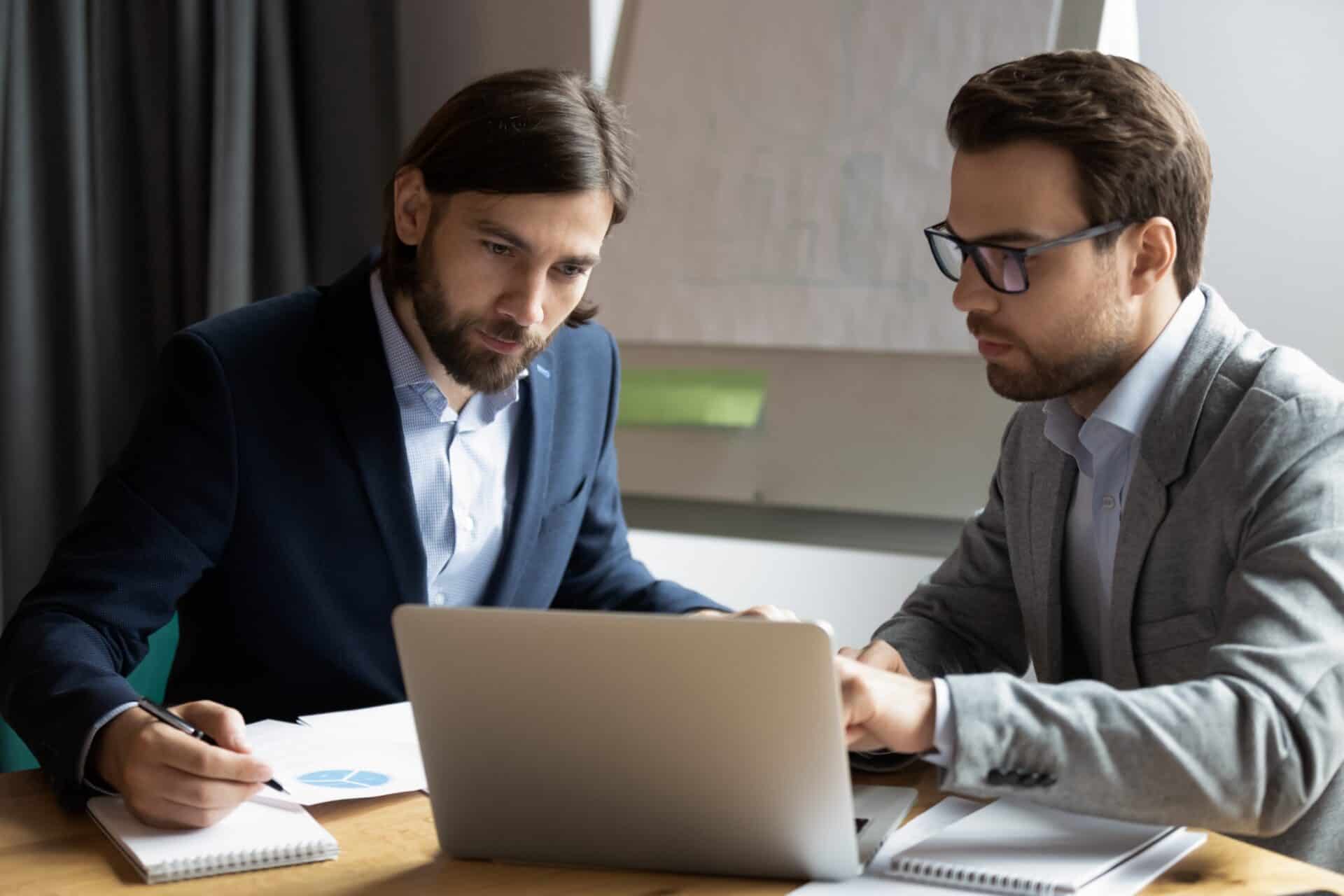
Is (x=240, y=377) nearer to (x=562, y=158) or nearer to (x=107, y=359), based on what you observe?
(x=562, y=158)

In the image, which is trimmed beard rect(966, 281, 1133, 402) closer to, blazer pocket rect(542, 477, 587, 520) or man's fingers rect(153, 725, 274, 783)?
blazer pocket rect(542, 477, 587, 520)

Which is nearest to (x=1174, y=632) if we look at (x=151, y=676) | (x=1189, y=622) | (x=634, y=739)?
(x=1189, y=622)

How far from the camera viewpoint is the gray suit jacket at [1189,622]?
1.13 m

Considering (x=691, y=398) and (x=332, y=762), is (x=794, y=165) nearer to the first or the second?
(x=691, y=398)

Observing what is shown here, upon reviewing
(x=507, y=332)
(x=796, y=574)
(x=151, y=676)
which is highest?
(x=507, y=332)

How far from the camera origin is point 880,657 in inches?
57.7

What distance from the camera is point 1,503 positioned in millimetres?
2752

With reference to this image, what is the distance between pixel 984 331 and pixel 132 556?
3.09 feet

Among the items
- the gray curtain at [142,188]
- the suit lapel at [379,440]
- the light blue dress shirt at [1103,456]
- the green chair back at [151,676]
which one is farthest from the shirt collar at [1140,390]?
the gray curtain at [142,188]

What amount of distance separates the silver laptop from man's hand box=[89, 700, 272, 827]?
0.18m

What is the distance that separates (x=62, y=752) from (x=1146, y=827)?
3.03 feet

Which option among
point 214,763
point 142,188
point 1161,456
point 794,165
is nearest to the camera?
point 214,763

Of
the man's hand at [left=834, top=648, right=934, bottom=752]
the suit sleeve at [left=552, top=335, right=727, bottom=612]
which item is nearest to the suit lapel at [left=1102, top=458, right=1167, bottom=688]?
the man's hand at [left=834, top=648, right=934, bottom=752]

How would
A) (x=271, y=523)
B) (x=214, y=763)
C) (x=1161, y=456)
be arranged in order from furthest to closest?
(x=271, y=523), (x=1161, y=456), (x=214, y=763)
